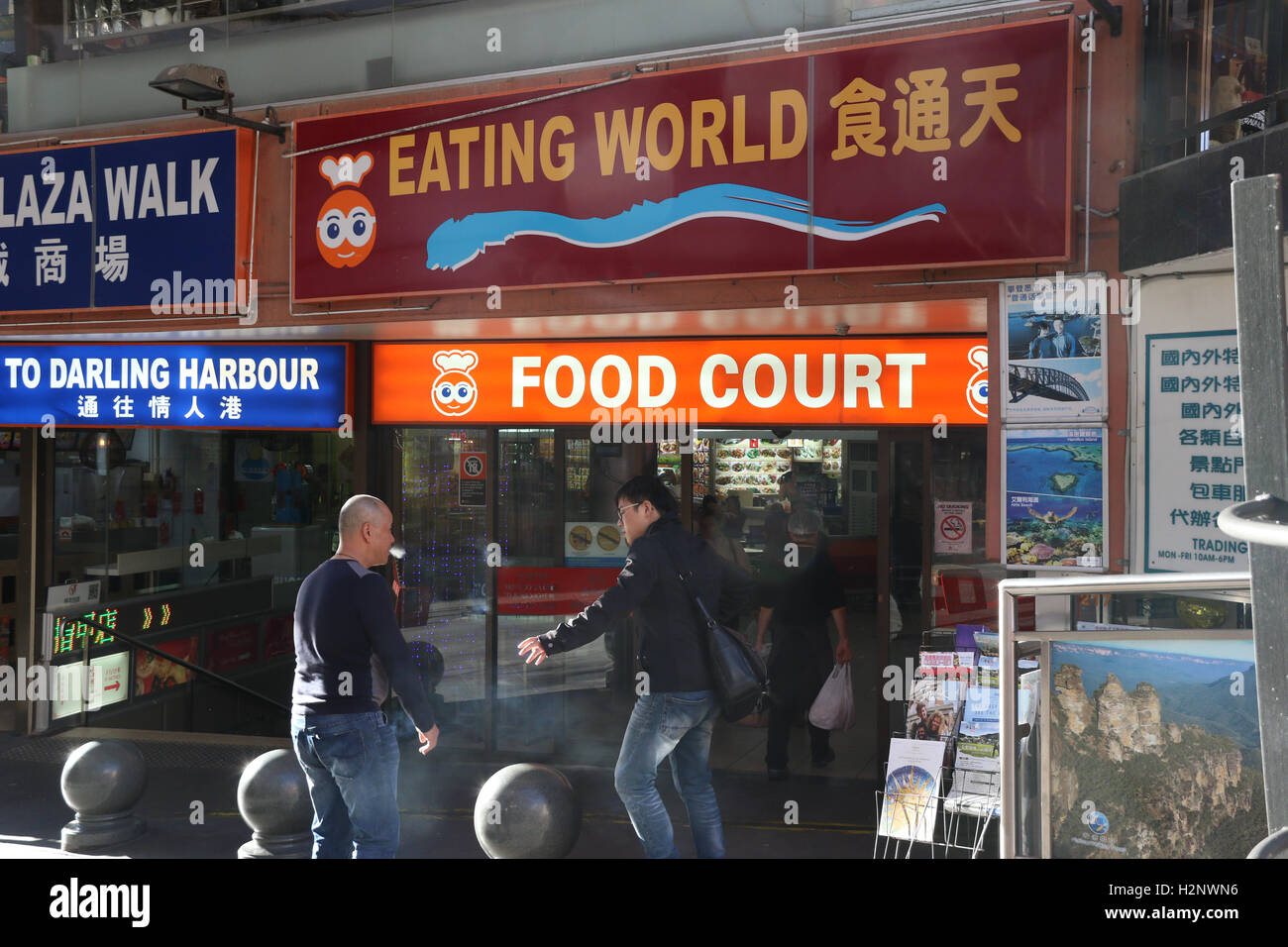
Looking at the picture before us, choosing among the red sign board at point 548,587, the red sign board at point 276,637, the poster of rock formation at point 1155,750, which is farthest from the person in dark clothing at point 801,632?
the red sign board at point 276,637

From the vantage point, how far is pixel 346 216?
7852 mm

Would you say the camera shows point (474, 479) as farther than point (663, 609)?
Yes

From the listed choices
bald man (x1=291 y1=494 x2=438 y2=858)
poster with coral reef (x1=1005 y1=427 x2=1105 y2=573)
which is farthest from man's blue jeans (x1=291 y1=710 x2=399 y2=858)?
poster with coral reef (x1=1005 y1=427 x2=1105 y2=573)

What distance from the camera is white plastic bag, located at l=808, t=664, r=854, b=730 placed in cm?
750

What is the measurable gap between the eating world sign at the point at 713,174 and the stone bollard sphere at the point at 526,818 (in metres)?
3.20

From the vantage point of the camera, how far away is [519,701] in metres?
8.55

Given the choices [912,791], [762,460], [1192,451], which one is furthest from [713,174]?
[912,791]

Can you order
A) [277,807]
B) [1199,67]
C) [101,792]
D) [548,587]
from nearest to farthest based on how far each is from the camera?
[1199,67]
[277,807]
[101,792]
[548,587]

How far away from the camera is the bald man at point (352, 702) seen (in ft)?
16.0

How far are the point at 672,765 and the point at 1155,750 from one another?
259 cm

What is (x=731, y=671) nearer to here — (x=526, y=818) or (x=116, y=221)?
(x=526, y=818)

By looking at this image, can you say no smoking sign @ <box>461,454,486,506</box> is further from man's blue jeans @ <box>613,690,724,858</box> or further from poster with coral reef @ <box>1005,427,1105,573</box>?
poster with coral reef @ <box>1005,427,1105,573</box>

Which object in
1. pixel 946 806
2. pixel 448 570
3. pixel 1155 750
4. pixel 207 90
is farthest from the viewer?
pixel 448 570
